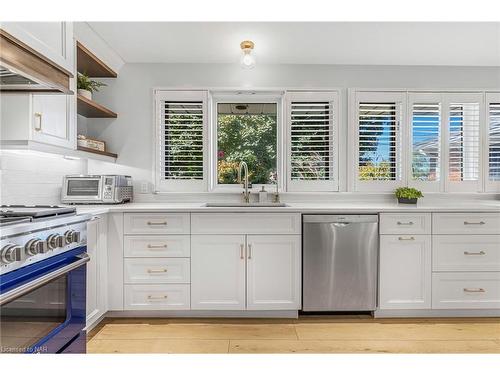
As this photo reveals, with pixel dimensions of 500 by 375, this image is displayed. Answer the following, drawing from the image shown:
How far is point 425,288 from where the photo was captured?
2506 millimetres

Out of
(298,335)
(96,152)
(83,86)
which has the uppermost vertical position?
(83,86)

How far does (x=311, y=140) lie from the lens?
306 cm

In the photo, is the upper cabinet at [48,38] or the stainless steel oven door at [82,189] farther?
the stainless steel oven door at [82,189]

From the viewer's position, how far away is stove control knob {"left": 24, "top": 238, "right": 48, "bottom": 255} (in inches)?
52.2

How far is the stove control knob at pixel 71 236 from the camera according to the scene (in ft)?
5.28

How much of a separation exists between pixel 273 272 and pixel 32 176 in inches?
74.5

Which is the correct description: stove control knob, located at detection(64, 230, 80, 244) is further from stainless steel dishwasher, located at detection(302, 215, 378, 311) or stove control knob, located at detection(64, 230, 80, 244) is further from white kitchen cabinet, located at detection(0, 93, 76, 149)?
stainless steel dishwasher, located at detection(302, 215, 378, 311)

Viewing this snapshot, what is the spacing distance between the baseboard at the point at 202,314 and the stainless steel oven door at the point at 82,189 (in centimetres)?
92

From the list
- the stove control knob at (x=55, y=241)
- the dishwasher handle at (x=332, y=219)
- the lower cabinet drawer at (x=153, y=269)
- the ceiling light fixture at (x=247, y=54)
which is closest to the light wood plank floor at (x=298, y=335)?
the lower cabinet drawer at (x=153, y=269)

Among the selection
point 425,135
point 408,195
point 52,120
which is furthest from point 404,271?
point 52,120

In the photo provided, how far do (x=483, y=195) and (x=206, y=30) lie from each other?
114 inches

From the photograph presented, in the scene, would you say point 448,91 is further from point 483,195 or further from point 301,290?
point 301,290

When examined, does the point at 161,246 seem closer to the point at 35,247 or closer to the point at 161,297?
the point at 161,297

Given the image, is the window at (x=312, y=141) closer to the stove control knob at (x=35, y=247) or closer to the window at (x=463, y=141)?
the window at (x=463, y=141)
